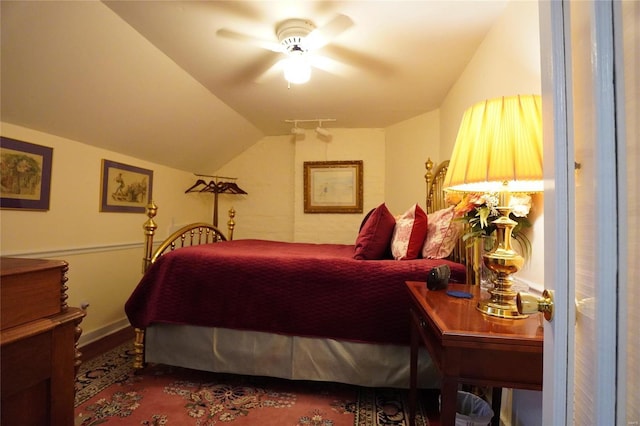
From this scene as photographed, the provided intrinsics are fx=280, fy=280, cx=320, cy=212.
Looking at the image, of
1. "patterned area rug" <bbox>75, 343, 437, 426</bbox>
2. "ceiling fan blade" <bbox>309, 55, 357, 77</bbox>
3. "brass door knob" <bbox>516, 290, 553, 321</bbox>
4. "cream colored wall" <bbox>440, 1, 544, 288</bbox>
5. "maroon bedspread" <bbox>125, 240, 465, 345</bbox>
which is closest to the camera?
"brass door knob" <bbox>516, 290, 553, 321</bbox>

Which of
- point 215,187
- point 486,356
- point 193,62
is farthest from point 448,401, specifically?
point 215,187

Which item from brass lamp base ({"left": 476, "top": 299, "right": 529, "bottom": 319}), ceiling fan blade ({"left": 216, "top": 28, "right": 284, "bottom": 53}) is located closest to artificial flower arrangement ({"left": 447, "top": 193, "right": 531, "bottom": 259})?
brass lamp base ({"left": 476, "top": 299, "right": 529, "bottom": 319})

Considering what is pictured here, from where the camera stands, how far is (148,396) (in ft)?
5.52

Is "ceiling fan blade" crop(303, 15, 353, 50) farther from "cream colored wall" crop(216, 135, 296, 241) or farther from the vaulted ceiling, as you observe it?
"cream colored wall" crop(216, 135, 296, 241)

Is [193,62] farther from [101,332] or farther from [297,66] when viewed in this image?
[101,332]

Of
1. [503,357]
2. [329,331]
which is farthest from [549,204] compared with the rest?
[329,331]

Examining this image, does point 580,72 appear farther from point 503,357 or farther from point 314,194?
point 314,194

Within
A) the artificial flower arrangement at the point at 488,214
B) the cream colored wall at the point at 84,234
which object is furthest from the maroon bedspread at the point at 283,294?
the cream colored wall at the point at 84,234

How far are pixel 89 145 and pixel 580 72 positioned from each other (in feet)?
10.4

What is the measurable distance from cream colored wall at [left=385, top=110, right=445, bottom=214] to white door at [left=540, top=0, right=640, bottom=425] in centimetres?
259

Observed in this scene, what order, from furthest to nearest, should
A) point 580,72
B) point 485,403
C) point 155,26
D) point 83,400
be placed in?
1. point 155,26
2. point 83,400
3. point 485,403
4. point 580,72

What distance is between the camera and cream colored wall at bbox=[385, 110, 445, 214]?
314 cm

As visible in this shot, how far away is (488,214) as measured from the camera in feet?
3.82

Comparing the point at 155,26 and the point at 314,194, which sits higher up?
the point at 155,26
